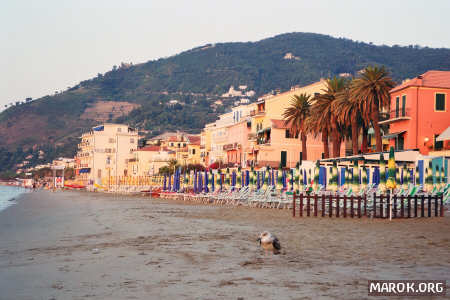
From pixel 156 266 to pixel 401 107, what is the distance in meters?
43.5

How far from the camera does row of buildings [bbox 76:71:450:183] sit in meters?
49.6

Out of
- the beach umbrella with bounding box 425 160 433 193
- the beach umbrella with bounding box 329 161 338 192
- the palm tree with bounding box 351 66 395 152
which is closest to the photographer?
the beach umbrella with bounding box 425 160 433 193

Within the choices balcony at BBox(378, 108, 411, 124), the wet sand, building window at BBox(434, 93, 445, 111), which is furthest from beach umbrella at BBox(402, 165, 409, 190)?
building window at BBox(434, 93, 445, 111)

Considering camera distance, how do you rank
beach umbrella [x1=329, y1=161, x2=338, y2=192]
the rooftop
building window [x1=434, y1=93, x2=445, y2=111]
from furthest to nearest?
building window [x1=434, y1=93, x2=445, y2=111] < the rooftop < beach umbrella [x1=329, y1=161, x2=338, y2=192]

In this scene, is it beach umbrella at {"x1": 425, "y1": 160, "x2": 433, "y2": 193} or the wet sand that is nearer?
the wet sand

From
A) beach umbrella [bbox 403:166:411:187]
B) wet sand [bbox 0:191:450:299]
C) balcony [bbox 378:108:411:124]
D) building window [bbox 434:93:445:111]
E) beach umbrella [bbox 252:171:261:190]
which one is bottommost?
wet sand [bbox 0:191:450:299]

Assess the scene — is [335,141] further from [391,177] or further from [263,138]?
[391,177]

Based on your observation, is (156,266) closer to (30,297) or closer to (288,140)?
(30,297)

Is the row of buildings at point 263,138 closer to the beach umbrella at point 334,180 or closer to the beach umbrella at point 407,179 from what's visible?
the beach umbrella at point 407,179

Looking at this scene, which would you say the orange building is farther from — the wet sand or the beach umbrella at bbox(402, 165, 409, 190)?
the wet sand

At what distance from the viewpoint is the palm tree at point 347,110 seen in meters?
53.5

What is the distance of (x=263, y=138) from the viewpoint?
271 feet

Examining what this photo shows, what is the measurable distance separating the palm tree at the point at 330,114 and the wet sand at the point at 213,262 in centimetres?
3822

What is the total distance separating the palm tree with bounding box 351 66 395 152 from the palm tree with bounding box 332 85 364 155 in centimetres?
115
